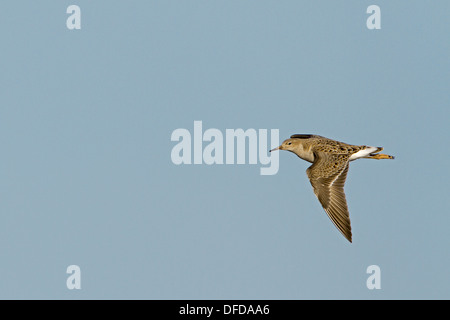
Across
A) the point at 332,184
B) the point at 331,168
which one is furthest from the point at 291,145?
the point at 332,184

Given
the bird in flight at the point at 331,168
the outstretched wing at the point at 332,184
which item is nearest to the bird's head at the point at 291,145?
the bird in flight at the point at 331,168

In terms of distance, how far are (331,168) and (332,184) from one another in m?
0.51

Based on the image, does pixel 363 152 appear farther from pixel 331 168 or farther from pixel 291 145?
pixel 291 145

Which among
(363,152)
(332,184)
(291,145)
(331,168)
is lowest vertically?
(332,184)

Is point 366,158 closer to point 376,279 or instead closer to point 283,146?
point 283,146

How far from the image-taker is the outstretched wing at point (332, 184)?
26.8 meters

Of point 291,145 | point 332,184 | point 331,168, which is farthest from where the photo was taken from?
point 291,145

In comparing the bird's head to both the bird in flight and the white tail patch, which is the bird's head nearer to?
the bird in flight

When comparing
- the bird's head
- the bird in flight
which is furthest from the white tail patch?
the bird's head

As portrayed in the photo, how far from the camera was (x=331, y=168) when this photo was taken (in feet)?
90.7

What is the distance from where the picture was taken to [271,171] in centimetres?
3228

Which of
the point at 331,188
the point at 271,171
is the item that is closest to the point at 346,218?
the point at 331,188

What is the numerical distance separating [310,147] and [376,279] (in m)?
6.76

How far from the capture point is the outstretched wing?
87.8 feet
